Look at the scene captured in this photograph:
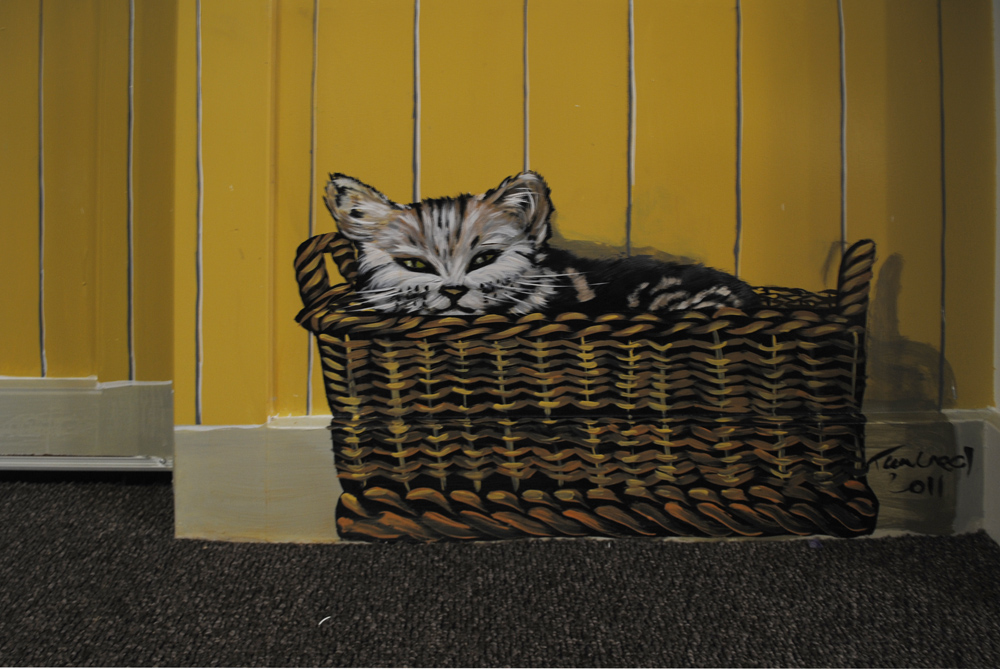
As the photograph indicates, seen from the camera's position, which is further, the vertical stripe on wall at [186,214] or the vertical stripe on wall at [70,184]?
the vertical stripe on wall at [70,184]

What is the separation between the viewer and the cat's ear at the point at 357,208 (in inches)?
43.0

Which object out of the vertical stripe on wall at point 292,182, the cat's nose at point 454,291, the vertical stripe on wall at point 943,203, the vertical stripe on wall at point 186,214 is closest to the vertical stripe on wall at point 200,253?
the vertical stripe on wall at point 186,214

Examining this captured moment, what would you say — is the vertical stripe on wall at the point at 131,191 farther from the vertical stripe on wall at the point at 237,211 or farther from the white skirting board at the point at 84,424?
the vertical stripe on wall at the point at 237,211

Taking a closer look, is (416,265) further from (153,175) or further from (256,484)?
(153,175)

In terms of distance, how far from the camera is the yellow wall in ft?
3.57

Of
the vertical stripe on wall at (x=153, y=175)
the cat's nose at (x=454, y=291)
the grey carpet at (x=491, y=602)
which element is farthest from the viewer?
the vertical stripe on wall at (x=153, y=175)

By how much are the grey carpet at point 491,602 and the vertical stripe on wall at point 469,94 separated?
0.81 m

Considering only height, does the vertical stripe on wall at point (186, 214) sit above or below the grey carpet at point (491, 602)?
above

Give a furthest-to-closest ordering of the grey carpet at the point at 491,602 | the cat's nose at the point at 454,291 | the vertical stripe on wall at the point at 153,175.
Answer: the vertical stripe on wall at the point at 153,175 < the cat's nose at the point at 454,291 < the grey carpet at the point at 491,602

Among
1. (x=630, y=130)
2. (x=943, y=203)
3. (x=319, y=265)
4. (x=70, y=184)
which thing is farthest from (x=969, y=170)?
(x=70, y=184)

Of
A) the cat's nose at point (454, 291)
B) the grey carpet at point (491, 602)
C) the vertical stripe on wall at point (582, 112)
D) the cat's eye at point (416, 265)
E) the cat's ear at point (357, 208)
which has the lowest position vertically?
the grey carpet at point (491, 602)
